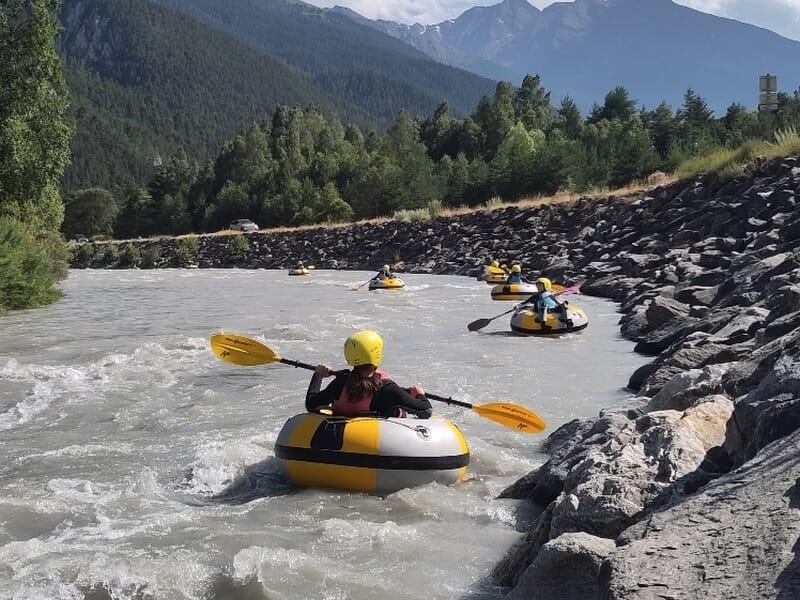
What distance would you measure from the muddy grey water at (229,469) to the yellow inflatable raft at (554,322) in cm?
28

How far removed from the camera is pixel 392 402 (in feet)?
19.6

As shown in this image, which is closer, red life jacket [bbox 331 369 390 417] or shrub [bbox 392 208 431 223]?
red life jacket [bbox 331 369 390 417]

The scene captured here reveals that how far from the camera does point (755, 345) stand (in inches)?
276

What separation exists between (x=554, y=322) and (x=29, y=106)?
43.4ft

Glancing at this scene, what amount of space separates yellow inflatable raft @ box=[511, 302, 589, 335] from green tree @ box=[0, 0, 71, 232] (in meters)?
12.1

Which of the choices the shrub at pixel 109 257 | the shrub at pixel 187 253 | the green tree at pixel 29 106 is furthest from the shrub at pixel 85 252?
the green tree at pixel 29 106

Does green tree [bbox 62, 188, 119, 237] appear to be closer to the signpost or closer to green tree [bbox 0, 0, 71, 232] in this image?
green tree [bbox 0, 0, 71, 232]

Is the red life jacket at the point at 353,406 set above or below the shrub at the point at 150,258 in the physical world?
above

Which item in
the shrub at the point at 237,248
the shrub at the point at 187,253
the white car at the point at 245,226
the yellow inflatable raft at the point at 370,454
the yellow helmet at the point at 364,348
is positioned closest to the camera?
the yellow inflatable raft at the point at 370,454

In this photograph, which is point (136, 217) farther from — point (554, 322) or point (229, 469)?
point (229, 469)

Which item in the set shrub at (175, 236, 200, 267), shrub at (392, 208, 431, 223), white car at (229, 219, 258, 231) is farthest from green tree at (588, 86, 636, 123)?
→ shrub at (175, 236, 200, 267)

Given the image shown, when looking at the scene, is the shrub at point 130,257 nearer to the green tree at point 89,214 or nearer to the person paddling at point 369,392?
the green tree at point 89,214

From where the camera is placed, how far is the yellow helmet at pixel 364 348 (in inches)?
230

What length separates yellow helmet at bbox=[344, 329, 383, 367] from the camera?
5844 mm
